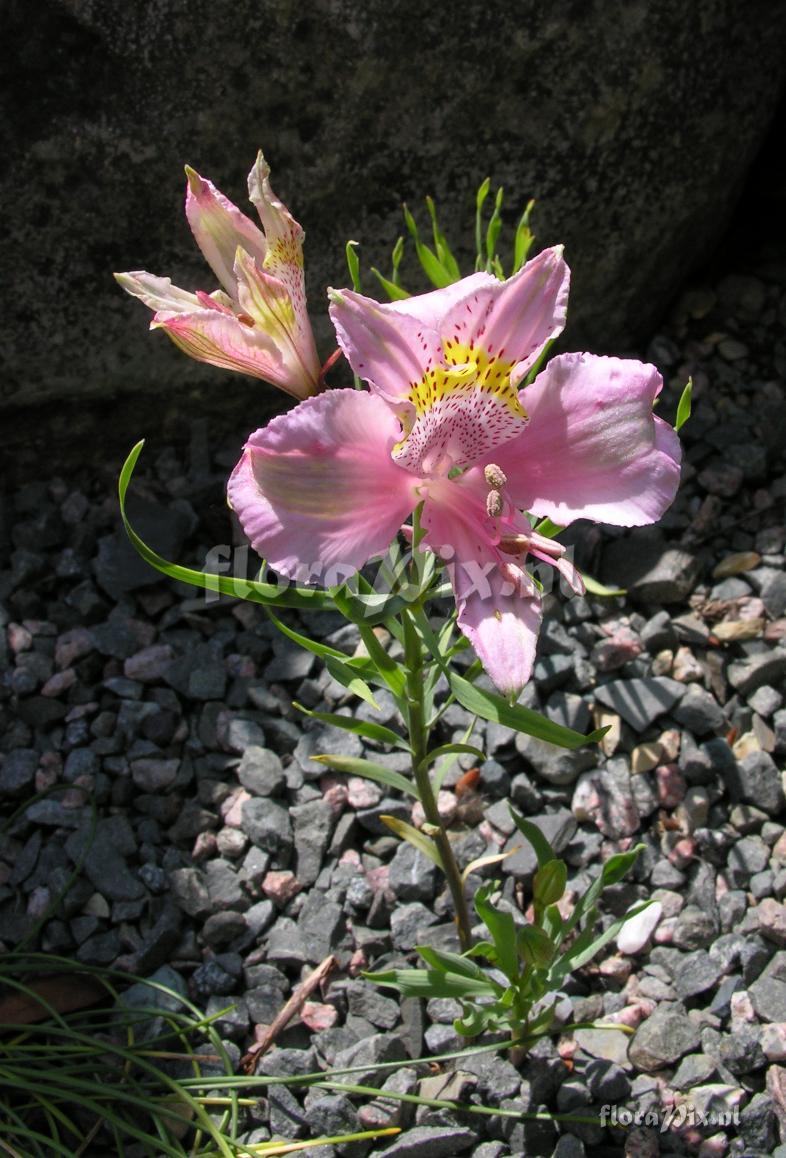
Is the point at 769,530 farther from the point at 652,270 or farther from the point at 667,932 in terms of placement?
the point at 667,932

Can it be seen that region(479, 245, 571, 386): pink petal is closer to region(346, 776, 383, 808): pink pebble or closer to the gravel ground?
the gravel ground


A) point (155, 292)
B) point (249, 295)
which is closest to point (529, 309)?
point (249, 295)

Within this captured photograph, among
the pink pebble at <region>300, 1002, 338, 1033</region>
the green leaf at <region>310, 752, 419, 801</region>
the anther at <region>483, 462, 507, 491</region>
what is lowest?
the pink pebble at <region>300, 1002, 338, 1033</region>

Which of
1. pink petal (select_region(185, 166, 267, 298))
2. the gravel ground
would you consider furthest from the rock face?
pink petal (select_region(185, 166, 267, 298))

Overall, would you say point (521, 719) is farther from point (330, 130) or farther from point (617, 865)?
point (330, 130)

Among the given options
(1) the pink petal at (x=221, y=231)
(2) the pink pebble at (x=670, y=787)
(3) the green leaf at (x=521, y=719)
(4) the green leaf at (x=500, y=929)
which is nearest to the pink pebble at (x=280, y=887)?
(4) the green leaf at (x=500, y=929)

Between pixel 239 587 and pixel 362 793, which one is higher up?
pixel 239 587
